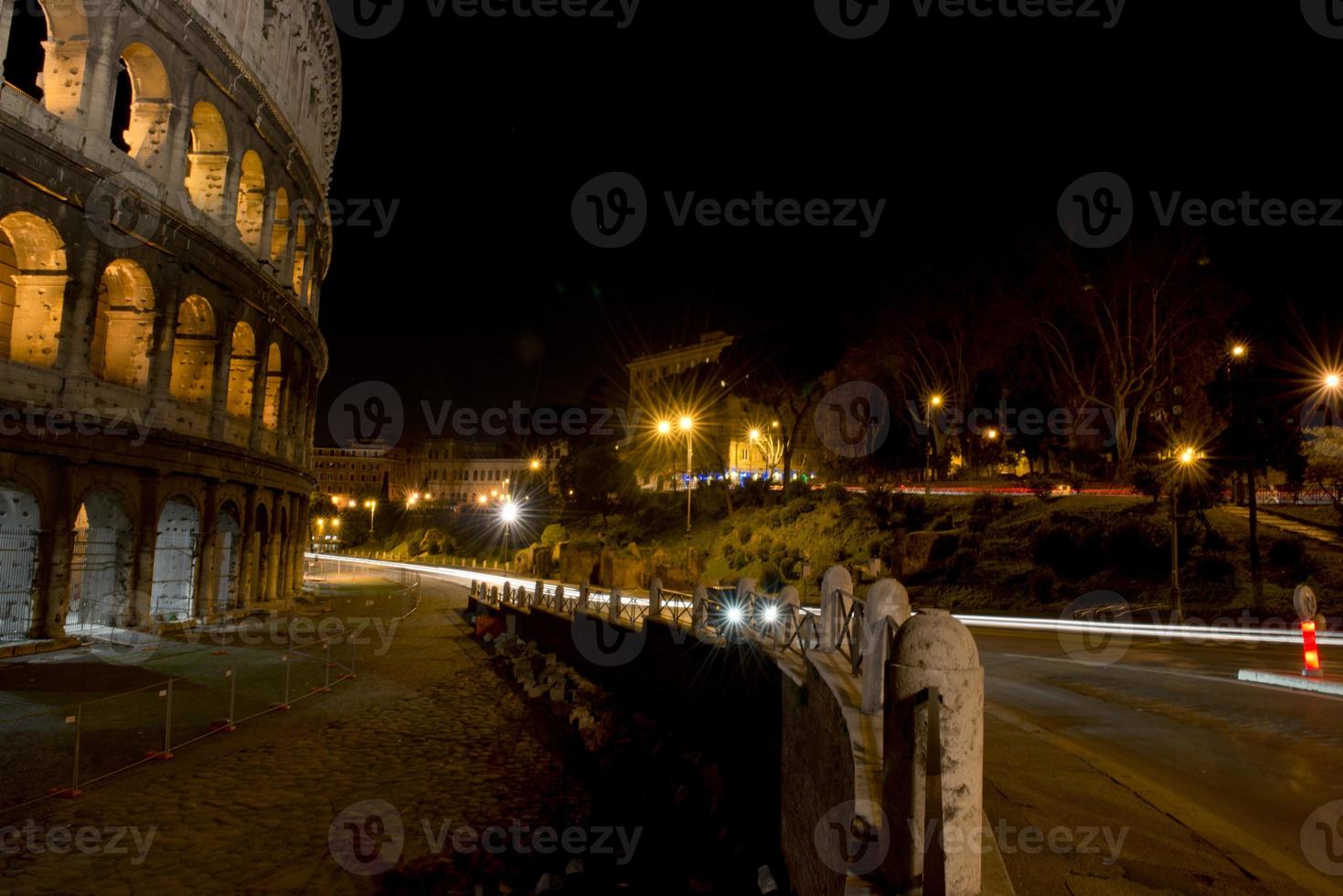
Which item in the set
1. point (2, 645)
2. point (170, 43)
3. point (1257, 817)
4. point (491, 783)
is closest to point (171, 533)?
point (2, 645)

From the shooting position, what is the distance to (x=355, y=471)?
135 meters

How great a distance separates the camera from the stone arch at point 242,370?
27.3 m

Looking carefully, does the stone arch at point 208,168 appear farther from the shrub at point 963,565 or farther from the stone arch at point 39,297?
the shrub at point 963,565

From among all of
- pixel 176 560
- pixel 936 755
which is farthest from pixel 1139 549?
pixel 176 560

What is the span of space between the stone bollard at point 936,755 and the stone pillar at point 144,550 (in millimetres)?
22669

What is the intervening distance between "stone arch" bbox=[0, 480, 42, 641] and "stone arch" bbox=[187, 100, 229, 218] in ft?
35.4

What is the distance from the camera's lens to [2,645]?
16672mm

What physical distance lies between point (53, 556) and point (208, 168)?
12849 millimetres

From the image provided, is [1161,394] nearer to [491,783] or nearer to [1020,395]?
[1020,395]

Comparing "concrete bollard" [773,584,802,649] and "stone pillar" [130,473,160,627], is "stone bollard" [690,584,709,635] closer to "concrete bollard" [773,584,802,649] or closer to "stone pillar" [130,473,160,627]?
"concrete bollard" [773,584,802,649]

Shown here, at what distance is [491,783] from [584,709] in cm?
473

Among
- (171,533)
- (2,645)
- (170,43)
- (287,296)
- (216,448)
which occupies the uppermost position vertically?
(170,43)

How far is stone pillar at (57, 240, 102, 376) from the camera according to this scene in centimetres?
1827

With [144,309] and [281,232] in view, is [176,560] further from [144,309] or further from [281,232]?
[281,232]
